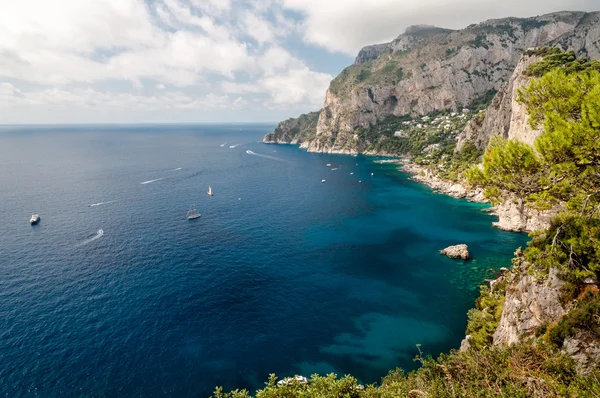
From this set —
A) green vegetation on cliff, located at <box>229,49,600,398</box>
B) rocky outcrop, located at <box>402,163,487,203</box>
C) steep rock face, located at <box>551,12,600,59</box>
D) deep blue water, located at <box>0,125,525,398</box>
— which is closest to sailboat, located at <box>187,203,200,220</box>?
deep blue water, located at <box>0,125,525,398</box>

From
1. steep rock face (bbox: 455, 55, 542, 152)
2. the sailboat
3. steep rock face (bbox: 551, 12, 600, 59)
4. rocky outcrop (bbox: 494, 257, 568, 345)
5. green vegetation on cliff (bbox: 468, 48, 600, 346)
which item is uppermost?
steep rock face (bbox: 551, 12, 600, 59)

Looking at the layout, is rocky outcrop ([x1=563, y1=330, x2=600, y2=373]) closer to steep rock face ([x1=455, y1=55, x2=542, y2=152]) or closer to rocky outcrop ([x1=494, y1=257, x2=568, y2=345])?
rocky outcrop ([x1=494, y1=257, x2=568, y2=345])

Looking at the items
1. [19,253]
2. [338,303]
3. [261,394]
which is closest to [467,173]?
[261,394]

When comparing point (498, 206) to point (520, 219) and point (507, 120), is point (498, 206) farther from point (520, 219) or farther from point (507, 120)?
point (507, 120)

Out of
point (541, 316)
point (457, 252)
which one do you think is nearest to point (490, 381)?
point (541, 316)

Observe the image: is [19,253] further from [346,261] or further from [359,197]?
[359,197]

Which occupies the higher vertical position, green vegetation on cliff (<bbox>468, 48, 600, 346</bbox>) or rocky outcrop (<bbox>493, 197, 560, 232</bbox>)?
green vegetation on cliff (<bbox>468, 48, 600, 346</bbox>)
